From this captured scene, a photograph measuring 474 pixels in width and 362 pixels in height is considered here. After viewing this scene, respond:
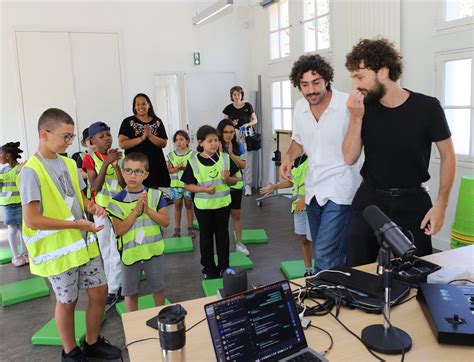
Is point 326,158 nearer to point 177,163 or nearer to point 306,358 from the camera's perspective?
point 306,358

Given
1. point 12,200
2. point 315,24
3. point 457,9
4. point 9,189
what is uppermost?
point 315,24

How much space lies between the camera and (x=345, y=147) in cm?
210

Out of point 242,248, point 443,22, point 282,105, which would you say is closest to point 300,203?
point 242,248

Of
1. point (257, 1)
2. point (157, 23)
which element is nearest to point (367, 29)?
point (257, 1)

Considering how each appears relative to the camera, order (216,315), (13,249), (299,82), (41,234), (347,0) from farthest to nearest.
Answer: (347,0) < (13,249) < (299,82) < (41,234) < (216,315)

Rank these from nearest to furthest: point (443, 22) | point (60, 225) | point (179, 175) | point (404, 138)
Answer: point (404, 138) → point (60, 225) → point (443, 22) → point (179, 175)

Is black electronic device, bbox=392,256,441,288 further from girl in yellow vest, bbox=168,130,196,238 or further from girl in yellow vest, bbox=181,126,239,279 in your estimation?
girl in yellow vest, bbox=168,130,196,238

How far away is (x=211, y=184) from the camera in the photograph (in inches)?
134

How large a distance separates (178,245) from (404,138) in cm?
305

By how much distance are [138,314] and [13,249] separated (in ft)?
10.9

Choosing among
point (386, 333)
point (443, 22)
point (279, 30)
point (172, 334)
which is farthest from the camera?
point (279, 30)

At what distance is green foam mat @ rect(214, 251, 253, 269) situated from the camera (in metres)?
3.84

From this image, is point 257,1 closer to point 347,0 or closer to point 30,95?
point 347,0

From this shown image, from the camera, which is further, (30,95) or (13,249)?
(30,95)
